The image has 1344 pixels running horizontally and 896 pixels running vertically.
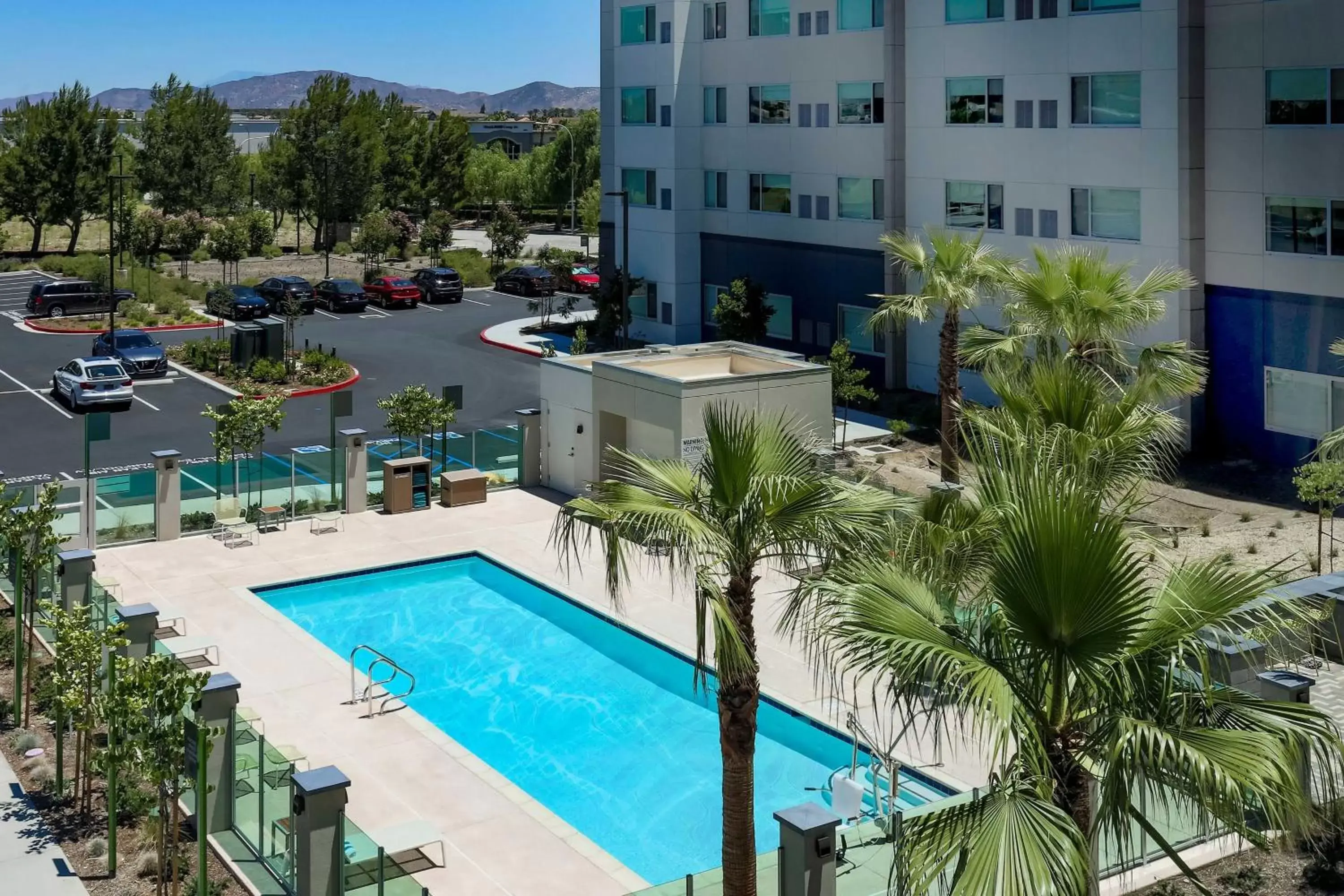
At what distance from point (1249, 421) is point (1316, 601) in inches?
495

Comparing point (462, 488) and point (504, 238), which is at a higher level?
point (504, 238)

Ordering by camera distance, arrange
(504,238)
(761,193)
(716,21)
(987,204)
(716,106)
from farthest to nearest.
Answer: (504,238) < (716,106) < (716,21) < (761,193) < (987,204)

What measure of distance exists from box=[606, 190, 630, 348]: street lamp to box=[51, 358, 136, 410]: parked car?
531 inches

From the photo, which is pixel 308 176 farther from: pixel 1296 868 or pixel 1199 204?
pixel 1296 868

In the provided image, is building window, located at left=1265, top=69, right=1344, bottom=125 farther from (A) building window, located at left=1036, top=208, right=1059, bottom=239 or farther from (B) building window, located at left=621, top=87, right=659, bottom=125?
(B) building window, located at left=621, top=87, right=659, bottom=125

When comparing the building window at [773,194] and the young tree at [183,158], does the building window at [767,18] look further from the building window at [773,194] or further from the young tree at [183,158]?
the young tree at [183,158]

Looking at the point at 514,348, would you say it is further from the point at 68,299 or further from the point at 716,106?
the point at 68,299

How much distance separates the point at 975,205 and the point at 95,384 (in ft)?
75.8

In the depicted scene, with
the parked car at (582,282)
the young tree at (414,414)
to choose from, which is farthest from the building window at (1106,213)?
the parked car at (582,282)

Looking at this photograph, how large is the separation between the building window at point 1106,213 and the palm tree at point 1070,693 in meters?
25.8

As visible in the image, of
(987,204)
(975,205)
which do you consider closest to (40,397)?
(975,205)

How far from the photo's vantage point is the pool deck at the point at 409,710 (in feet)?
55.5

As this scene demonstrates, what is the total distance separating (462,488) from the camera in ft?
105

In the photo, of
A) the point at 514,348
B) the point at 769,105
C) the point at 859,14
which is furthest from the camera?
the point at 514,348
